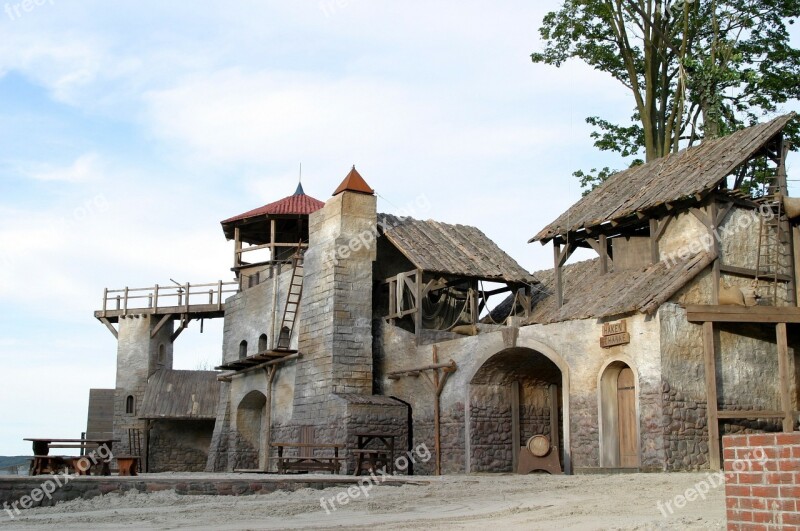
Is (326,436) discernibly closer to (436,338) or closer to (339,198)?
(436,338)

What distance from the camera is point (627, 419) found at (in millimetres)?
17250

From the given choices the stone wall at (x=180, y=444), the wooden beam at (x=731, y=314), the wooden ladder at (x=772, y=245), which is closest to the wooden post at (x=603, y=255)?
the wooden ladder at (x=772, y=245)

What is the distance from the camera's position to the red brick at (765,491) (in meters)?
5.57

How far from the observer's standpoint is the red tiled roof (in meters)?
28.8

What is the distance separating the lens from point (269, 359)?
25453 mm

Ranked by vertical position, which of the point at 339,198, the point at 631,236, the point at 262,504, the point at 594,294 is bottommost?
the point at 262,504

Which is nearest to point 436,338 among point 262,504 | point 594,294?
point 594,294

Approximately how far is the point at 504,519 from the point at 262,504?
11.7ft

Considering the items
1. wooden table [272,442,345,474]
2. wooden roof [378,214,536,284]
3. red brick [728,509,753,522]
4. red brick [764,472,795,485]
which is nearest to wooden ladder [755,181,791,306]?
wooden roof [378,214,536,284]

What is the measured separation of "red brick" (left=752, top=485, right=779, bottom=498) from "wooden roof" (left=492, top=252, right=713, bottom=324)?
35.4ft

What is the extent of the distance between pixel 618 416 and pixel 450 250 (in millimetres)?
7626

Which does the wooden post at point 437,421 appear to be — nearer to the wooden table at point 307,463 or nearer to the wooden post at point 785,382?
the wooden table at point 307,463

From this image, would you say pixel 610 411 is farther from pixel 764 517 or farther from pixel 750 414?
pixel 764 517

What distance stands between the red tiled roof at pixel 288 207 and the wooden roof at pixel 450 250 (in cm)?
480
